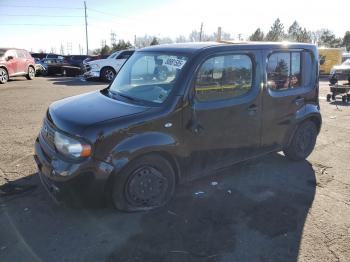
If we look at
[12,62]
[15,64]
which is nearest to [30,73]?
[15,64]

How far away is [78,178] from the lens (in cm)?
332

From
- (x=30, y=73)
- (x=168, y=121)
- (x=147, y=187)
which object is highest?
(x=30, y=73)

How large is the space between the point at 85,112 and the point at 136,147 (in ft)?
2.34

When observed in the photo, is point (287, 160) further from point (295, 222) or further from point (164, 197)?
point (164, 197)

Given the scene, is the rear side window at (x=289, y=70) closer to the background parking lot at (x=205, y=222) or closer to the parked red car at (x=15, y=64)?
the background parking lot at (x=205, y=222)

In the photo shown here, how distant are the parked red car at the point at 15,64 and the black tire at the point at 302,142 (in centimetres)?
1606

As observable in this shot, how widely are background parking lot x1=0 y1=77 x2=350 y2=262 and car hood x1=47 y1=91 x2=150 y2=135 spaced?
0.91m

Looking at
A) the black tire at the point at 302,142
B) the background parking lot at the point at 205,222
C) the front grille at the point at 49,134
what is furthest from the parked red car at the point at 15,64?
the black tire at the point at 302,142

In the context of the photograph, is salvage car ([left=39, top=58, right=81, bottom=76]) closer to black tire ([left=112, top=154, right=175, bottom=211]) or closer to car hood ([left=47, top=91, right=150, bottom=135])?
car hood ([left=47, top=91, right=150, bottom=135])

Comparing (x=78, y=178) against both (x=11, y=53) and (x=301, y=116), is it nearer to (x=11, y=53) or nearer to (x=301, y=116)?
(x=301, y=116)

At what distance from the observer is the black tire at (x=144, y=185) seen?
3.57m

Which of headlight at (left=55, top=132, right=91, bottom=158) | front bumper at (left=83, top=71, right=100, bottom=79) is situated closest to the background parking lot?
headlight at (left=55, top=132, right=91, bottom=158)

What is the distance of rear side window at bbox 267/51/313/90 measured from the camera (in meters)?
4.66

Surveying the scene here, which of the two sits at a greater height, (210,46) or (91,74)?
(210,46)
